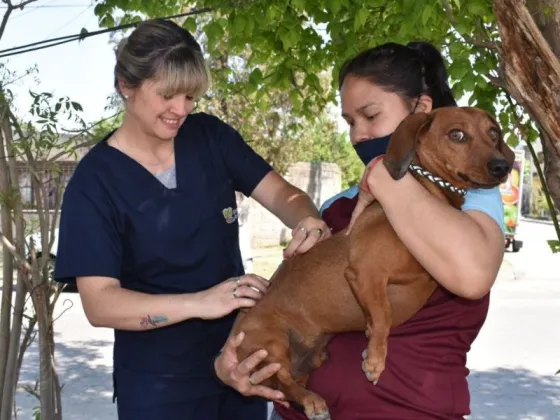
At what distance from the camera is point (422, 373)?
2.09 metres

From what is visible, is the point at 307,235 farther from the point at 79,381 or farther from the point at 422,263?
the point at 79,381

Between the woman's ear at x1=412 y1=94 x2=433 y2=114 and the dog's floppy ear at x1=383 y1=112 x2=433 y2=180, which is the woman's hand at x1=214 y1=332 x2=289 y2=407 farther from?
the woman's ear at x1=412 y1=94 x2=433 y2=114

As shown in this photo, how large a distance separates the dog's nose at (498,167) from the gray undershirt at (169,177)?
1.16 meters

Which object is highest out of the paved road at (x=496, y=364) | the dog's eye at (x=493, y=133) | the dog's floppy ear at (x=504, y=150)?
the dog's eye at (x=493, y=133)

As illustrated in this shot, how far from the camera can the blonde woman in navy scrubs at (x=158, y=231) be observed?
2570mm

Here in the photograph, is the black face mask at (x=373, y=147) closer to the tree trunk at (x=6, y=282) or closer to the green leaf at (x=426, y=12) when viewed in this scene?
the green leaf at (x=426, y=12)

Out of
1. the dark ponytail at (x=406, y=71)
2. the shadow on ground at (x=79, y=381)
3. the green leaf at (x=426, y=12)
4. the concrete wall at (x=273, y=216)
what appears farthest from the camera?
the concrete wall at (x=273, y=216)

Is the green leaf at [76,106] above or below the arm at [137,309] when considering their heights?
above

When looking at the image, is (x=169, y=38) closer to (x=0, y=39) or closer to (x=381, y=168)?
(x=381, y=168)

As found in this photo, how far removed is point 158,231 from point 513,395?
5.97 metres

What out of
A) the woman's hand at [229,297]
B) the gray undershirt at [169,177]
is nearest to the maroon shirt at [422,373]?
→ the woman's hand at [229,297]

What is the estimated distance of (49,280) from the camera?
4.15 m

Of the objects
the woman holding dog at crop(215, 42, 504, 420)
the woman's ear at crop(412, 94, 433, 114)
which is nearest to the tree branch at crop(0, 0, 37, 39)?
the woman holding dog at crop(215, 42, 504, 420)

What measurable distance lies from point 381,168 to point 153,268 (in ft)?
3.07
